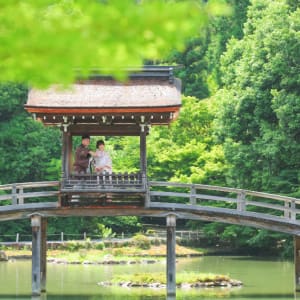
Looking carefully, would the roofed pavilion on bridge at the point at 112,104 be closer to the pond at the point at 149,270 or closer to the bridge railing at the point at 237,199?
the bridge railing at the point at 237,199

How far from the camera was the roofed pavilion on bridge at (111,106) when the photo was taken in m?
21.5

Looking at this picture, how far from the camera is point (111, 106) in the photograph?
2150cm

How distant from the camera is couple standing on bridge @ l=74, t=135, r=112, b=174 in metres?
22.4

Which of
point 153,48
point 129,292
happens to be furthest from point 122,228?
point 153,48

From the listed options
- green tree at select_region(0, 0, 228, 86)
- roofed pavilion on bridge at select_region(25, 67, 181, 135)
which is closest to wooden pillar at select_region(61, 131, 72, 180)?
roofed pavilion on bridge at select_region(25, 67, 181, 135)

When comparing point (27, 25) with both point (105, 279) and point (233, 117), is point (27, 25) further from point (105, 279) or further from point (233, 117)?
point (233, 117)

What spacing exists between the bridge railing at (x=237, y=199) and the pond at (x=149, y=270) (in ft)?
6.25

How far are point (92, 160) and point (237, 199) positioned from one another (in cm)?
360

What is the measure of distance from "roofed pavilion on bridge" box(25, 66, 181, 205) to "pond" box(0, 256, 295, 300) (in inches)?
114

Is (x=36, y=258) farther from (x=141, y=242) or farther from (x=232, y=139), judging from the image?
(x=141, y=242)

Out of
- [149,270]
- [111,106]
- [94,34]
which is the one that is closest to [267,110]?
[149,270]

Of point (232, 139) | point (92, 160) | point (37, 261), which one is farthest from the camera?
point (232, 139)

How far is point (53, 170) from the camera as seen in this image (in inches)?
1655

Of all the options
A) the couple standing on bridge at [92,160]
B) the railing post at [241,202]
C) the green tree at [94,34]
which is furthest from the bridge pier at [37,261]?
the green tree at [94,34]
